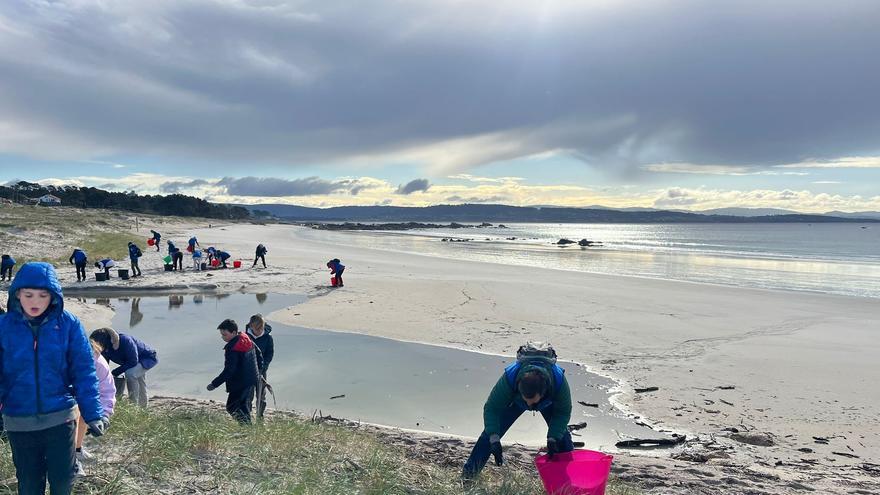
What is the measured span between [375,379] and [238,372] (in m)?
3.74

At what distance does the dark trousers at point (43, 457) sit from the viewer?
11.2 ft

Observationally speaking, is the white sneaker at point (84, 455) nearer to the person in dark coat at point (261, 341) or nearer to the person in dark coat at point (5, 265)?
the person in dark coat at point (261, 341)

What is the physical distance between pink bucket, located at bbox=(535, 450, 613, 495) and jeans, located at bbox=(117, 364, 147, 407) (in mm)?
5260

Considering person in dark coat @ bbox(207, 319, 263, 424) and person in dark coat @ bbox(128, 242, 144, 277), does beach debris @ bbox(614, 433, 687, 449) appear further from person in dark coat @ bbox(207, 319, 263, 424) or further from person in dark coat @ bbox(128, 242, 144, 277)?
person in dark coat @ bbox(128, 242, 144, 277)

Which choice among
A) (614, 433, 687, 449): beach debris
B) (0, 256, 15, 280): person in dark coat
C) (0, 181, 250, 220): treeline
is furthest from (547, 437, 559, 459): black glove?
(0, 181, 250, 220): treeline

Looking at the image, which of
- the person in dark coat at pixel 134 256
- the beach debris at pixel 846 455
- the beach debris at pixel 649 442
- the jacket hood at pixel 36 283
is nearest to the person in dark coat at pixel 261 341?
the jacket hood at pixel 36 283

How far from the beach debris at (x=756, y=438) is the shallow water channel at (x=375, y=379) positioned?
1026mm

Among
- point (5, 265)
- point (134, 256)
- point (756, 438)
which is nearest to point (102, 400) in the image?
point (756, 438)

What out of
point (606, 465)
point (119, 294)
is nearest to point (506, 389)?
point (606, 465)

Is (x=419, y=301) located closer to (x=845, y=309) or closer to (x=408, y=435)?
(x=408, y=435)

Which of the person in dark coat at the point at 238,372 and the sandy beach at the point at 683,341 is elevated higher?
the person in dark coat at the point at 238,372

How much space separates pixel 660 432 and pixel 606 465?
3.34 metres

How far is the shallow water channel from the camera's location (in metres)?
7.67

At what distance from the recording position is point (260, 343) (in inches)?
284
